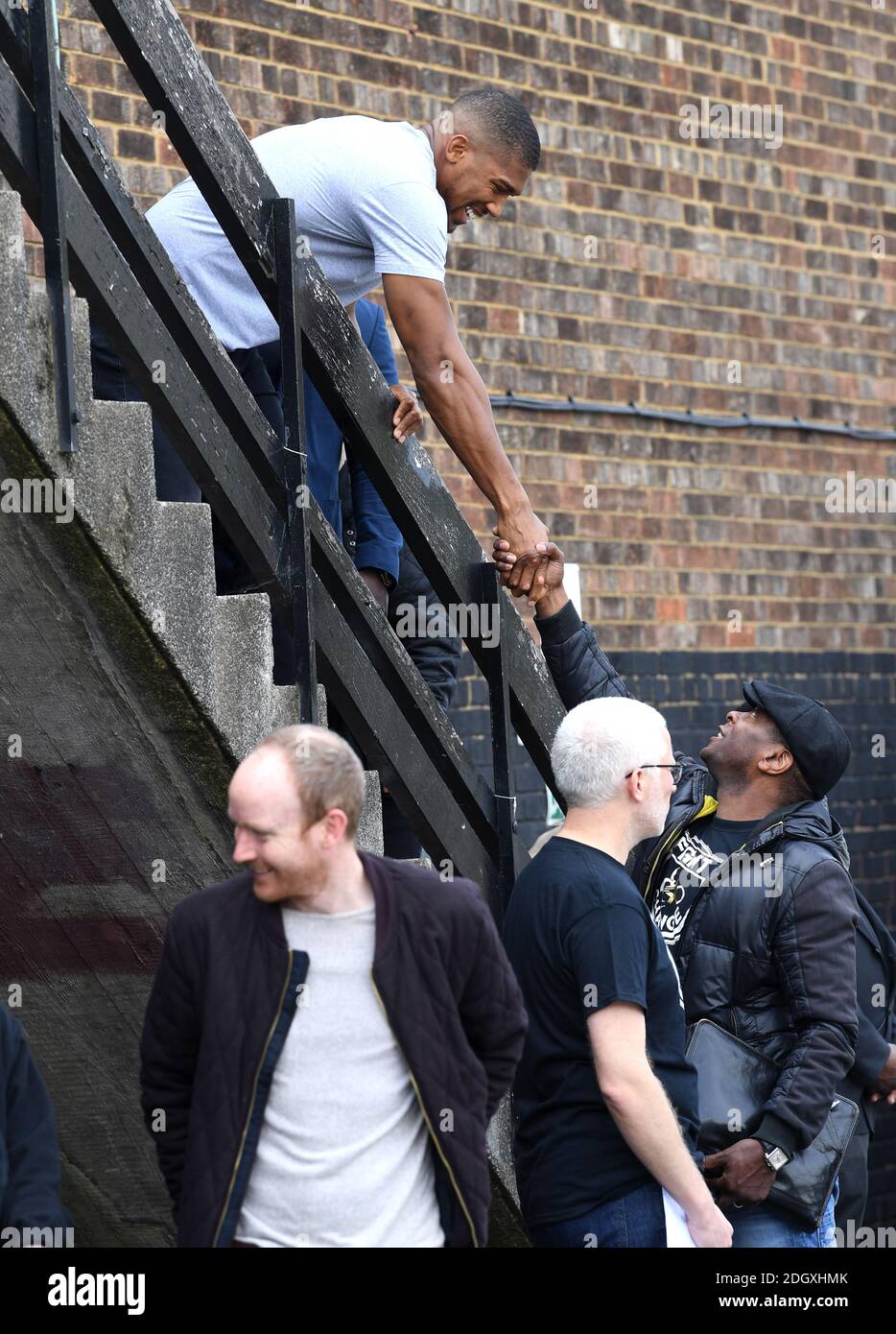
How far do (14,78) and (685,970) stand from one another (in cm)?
234

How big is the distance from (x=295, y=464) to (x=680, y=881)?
136 centimetres

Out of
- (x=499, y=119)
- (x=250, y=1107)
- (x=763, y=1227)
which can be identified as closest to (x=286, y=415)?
(x=499, y=119)

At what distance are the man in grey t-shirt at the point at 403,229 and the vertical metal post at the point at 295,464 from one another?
7.8 inches

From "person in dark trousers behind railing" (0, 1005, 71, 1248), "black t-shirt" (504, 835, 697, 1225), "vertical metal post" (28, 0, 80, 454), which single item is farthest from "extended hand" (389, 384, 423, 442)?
"person in dark trousers behind railing" (0, 1005, 71, 1248)

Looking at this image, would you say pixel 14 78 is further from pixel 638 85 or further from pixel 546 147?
pixel 638 85

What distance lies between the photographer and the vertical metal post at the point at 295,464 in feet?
12.1

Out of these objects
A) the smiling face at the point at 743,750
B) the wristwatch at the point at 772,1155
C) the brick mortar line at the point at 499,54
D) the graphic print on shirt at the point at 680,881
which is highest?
the brick mortar line at the point at 499,54

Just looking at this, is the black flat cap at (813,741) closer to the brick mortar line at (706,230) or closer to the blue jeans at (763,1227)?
the blue jeans at (763,1227)

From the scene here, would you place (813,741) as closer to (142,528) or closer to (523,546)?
(523,546)

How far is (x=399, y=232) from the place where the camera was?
3.93m

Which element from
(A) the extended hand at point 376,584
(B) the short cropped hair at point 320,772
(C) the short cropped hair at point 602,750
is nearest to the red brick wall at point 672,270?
(A) the extended hand at point 376,584

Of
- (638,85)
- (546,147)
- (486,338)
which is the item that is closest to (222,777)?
(486,338)

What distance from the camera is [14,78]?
10.9 ft

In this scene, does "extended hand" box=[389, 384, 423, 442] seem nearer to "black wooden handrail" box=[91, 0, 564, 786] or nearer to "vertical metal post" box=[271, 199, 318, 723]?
"black wooden handrail" box=[91, 0, 564, 786]
